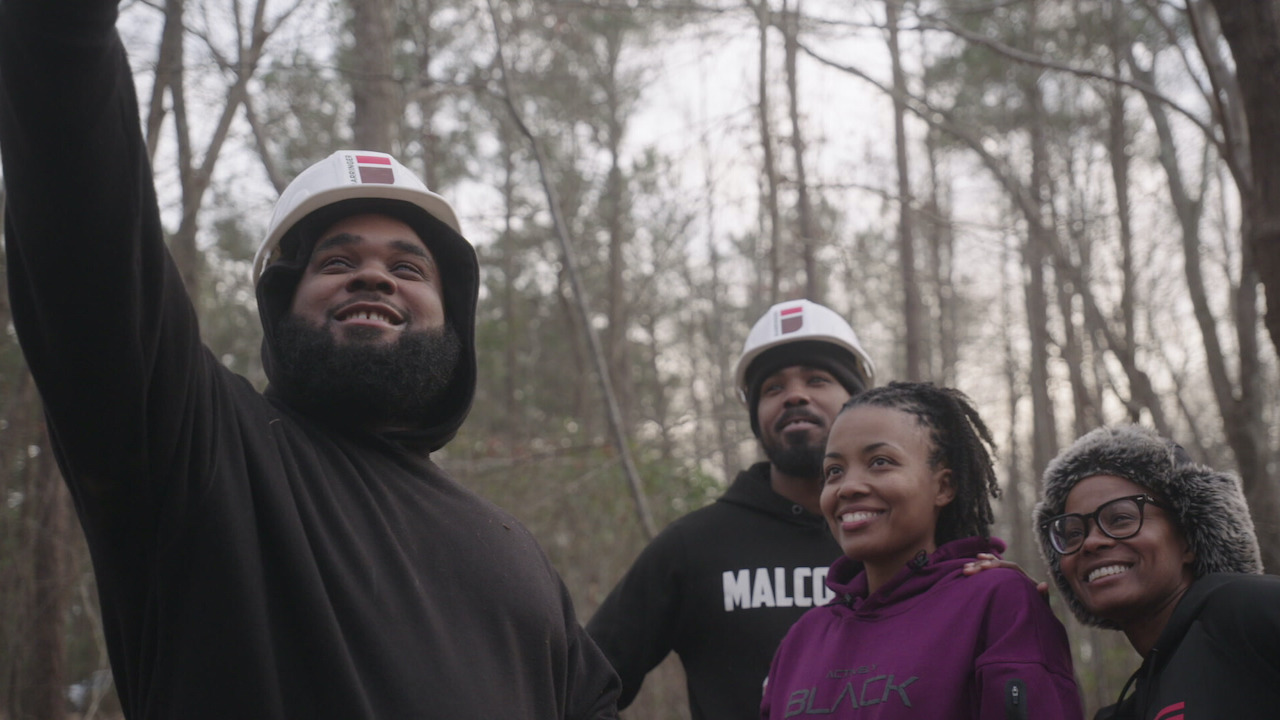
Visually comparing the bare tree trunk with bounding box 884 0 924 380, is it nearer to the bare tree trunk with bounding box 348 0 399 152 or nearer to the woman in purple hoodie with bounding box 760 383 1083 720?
the bare tree trunk with bounding box 348 0 399 152

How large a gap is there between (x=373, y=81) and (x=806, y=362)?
4956 mm

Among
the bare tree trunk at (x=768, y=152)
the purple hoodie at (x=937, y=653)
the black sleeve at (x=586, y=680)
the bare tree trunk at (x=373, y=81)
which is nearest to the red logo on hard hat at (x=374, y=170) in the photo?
the black sleeve at (x=586, y=680)

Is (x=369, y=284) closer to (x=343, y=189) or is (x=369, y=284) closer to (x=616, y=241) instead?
(x=343, y=189)

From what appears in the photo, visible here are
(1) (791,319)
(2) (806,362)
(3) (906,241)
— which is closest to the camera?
(2) (806,362)

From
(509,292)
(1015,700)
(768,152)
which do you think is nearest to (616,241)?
(509,292)

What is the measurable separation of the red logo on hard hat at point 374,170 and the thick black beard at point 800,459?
71.5 inches

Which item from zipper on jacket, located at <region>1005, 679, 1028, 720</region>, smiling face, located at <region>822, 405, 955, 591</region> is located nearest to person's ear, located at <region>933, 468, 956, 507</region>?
smiling face, located at <region>822, 405, 955, 591</region>

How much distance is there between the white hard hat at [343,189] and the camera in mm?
2584

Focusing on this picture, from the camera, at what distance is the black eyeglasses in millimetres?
2420

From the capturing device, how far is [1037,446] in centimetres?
1839

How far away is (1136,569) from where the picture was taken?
94.1 inches

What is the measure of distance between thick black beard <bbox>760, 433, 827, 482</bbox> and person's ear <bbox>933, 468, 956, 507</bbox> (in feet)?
3.03

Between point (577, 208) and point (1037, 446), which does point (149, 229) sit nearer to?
point (577, 208)

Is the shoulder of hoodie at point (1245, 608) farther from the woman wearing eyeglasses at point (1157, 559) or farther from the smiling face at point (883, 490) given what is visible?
the smiling face at point (883, 490)
